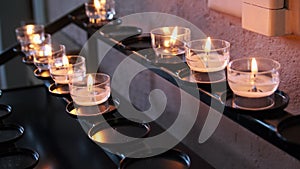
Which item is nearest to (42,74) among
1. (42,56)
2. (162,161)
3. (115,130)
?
(42,56)

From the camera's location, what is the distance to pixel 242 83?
77 cm

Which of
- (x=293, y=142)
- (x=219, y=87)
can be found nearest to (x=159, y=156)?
(x=219, y=87)

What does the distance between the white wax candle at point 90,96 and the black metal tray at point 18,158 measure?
0.44 feet

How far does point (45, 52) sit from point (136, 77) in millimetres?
343

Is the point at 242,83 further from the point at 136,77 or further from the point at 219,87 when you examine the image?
the point at 136,77

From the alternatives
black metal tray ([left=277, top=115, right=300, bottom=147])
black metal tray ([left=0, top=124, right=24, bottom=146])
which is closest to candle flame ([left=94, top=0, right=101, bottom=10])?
black metal tray ([left=0, top=124, right=24, bottom=146])

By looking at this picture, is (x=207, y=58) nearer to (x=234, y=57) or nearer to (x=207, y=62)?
(x=207, y=62)

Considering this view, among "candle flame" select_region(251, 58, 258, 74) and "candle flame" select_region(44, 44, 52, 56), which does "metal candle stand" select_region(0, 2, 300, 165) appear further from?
"candle flame" select_region(44, 44, 52, 56)

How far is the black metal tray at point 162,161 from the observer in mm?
894

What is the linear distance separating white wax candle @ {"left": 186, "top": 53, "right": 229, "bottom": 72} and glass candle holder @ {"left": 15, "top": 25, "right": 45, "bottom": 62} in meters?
0.56

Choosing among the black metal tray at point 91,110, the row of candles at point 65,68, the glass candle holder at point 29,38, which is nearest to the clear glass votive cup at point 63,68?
the row of candles at point 65,68

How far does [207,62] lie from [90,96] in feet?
0.76

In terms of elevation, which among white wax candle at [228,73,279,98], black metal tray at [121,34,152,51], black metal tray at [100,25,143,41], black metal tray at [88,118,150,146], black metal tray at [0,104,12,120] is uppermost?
white wax candle at [228,73,279,98]

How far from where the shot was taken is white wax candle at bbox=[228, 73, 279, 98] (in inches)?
30.2
